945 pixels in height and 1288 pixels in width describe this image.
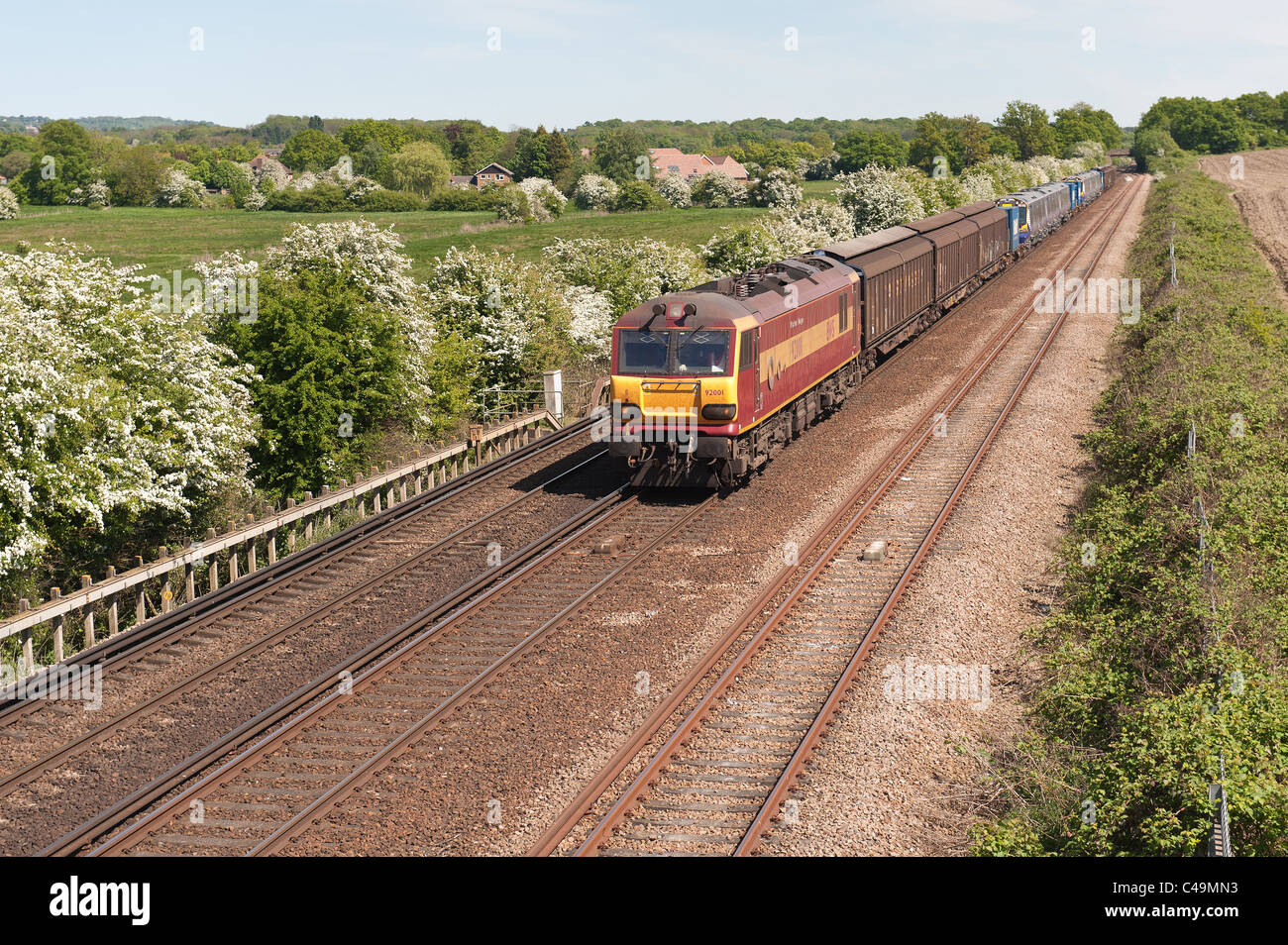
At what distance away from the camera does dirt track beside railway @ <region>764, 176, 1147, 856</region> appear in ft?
35.6

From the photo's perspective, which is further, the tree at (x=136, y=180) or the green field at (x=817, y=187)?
the tree at (x=136, y=180)

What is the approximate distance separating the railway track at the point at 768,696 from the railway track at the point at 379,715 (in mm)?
2516

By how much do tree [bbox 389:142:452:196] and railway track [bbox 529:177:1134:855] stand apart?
119399 millimetres

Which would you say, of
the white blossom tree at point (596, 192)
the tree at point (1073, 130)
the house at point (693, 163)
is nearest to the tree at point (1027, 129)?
the tree at point (1073, 130)

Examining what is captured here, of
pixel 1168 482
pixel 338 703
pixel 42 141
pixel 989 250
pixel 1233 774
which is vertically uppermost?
pixel 42 141

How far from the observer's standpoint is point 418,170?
438 ft

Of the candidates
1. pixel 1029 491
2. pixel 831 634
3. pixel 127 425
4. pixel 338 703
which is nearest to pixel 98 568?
pixel 127 425

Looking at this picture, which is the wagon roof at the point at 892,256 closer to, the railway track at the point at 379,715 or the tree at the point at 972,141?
the railway track at the point at 379,715

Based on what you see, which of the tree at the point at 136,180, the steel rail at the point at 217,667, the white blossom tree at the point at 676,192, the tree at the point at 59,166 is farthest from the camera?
the tree at the point at 59,166

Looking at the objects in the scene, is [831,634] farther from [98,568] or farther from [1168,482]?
[98,568]

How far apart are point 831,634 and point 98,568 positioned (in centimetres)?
1410

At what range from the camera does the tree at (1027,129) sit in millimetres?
157875

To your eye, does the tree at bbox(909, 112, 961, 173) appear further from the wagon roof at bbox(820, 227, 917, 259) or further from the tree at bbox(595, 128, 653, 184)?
the wagon roof at bbox(820, 227, 917, 259)

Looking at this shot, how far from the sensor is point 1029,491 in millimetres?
22125
